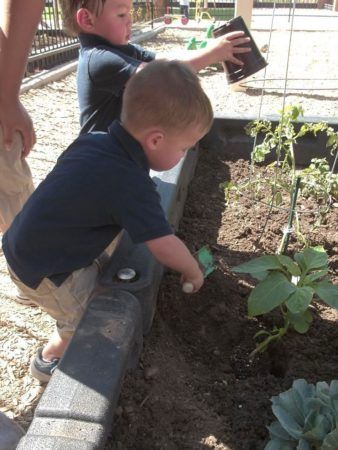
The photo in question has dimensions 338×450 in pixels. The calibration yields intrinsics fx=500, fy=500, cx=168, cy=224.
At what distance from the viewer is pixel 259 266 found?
167 cm

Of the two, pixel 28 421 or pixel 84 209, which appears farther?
pixel 28 421

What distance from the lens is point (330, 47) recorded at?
9852mm

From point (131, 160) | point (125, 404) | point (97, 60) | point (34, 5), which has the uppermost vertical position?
point (34, 5)

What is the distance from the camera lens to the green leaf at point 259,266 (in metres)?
1.64

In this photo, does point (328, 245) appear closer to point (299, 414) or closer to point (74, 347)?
point (299, 414)

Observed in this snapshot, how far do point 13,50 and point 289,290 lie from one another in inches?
47.3

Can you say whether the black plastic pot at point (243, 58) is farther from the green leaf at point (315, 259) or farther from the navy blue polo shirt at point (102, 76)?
the green leaf at point (315, 259)

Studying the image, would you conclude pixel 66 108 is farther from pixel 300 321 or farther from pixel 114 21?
pixel 300 321

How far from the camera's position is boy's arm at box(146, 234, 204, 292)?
4.51ft

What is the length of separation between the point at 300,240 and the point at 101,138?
1215mm

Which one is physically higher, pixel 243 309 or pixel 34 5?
pixel 34 5

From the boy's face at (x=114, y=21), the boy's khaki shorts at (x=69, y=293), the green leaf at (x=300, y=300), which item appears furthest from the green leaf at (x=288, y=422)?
the boy's face at (x=114, y=21)

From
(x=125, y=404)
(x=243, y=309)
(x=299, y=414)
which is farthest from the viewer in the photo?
(x=243, y=309)

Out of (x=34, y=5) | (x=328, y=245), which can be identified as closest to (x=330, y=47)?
(x=328, y=245)
